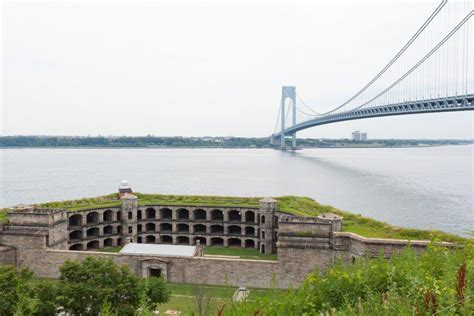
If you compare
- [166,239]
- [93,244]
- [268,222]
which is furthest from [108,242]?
[268,222]

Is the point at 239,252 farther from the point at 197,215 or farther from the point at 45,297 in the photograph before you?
the point at 45,297

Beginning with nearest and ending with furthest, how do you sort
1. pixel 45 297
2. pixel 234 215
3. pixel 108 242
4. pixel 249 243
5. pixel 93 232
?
pixel 45 297 < pixel 93 232 < pixel 108 242 < pixel 249 243 < pixel 234 215

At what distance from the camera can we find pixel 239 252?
32.2m

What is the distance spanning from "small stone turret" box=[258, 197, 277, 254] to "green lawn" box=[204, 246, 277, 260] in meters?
0.72

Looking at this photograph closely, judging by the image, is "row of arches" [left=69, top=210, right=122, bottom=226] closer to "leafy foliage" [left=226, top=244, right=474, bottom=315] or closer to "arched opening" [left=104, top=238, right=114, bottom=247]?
"arched opening" [left=104, top=238, right=114, bottom=247]

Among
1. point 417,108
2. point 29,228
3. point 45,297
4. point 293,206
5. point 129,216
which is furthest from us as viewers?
point 417,108

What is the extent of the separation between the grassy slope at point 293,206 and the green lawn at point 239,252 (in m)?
3.47

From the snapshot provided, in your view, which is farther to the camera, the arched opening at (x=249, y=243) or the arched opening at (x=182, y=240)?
the arched opening at (x=182, y=240)

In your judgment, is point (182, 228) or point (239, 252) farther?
point (182, 228)

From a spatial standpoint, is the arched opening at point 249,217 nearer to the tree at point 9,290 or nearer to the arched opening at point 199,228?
the arched opening at point 199,228

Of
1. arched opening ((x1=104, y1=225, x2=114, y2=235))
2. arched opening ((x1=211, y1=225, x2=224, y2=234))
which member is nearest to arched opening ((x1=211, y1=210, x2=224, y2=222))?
arched opening ((x1=211, y1=225, x2=224, y2=234))

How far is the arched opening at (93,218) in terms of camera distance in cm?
3274

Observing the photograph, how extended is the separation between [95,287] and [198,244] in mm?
12143

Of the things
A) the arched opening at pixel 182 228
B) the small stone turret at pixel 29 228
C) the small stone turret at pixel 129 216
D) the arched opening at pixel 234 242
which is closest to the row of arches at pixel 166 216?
the small stone turret at pixel 129 216
